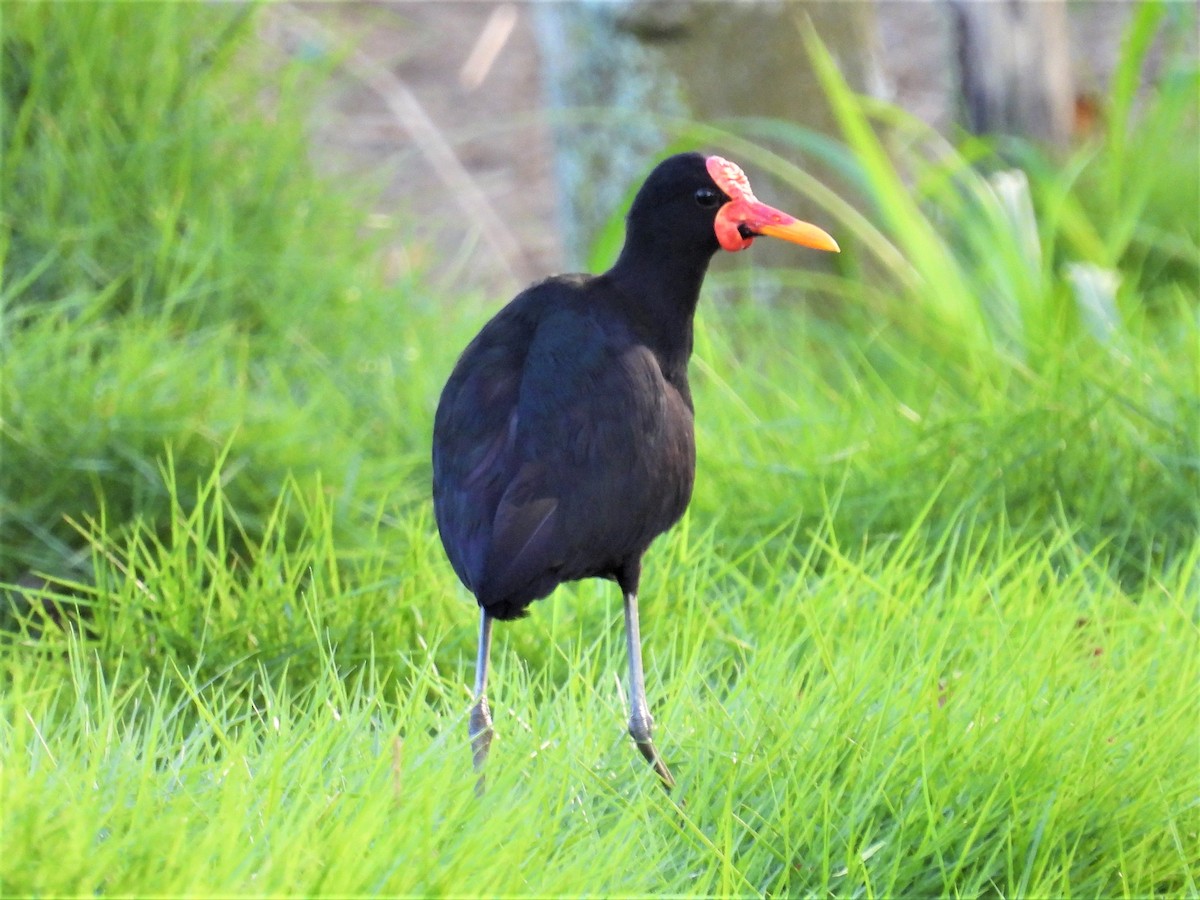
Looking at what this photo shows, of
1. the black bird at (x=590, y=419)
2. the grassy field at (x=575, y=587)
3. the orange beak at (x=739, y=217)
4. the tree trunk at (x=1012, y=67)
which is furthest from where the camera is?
the tree trunk at (x=1012, y=67)

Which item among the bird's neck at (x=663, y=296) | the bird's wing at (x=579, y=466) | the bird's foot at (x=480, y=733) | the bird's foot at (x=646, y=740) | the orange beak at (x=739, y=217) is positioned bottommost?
the bird's foot at (x=646, y=740)

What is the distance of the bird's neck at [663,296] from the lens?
234cm

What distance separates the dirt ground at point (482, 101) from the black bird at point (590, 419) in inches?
116

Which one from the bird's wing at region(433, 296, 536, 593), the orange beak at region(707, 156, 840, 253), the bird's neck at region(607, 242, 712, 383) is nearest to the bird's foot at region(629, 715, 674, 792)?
the bird's wing at region(433, 296, 536, 593)

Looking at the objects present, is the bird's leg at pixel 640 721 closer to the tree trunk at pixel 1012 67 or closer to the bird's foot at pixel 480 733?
the bird's foot at pixel 480 733

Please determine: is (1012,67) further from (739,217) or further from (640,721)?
(640,721)

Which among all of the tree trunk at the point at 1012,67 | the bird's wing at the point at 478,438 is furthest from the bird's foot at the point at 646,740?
the tree trunk at the point at 1012,67

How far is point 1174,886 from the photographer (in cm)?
222

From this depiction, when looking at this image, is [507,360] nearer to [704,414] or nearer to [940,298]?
[704,414]

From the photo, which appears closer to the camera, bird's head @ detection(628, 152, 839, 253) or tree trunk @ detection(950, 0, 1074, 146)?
bird's head @ detection(628, 152, 839, 253)

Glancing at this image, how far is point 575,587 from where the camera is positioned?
9.55 ft

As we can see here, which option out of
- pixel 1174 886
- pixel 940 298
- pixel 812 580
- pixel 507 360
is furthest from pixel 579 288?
pixel 940 298

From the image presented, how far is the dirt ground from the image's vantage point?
616cm

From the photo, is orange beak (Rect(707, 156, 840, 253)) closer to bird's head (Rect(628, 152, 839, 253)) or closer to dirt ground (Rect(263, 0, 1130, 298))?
bird's head (Rect(628, 152, 839, 253))
